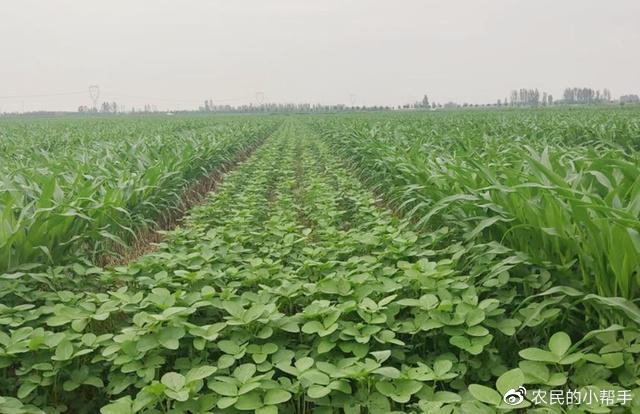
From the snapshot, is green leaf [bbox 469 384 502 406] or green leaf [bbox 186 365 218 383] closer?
green leaf [bbox 469 384 502 406]

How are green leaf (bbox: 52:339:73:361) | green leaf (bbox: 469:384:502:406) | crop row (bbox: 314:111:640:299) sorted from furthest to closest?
1. crop row (bbox: 314:111:640:299)
2. green leaf (bbox: 52:339:73:361)
3. green leaf (bbox: 469:384:502:406)

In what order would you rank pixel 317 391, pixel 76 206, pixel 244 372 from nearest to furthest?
pixel 317 391 → pixel 244 372 → pixel 76 206

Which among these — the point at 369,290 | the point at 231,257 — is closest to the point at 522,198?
the point at 369,290

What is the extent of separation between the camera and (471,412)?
1438mm

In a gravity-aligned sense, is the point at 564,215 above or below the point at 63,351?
above

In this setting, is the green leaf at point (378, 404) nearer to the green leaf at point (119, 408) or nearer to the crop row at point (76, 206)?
the green leaf at point (119, 408)

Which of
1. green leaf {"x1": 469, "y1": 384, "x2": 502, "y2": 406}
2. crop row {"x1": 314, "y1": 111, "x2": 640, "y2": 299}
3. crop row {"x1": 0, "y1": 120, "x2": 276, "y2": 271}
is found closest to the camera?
green leaf {"x1": 469, "y1": 384, "x2": 502, "y2": 406}

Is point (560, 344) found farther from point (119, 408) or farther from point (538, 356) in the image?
point (119, 408)

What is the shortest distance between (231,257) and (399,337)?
4.22 feet

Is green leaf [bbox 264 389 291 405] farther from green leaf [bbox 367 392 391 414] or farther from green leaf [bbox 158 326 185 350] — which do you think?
green leaf [bbox 158 326 185 350]

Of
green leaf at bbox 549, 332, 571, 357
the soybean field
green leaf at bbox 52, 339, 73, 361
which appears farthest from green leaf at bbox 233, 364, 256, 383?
green leaf at bbox 549, 332, 571, 357

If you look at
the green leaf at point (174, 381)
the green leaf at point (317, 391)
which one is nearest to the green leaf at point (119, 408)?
the green leaf at point (174, 381)

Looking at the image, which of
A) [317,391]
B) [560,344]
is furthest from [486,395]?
[317,391]

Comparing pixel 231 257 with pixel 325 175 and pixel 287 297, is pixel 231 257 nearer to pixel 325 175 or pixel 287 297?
pixel 287 297
